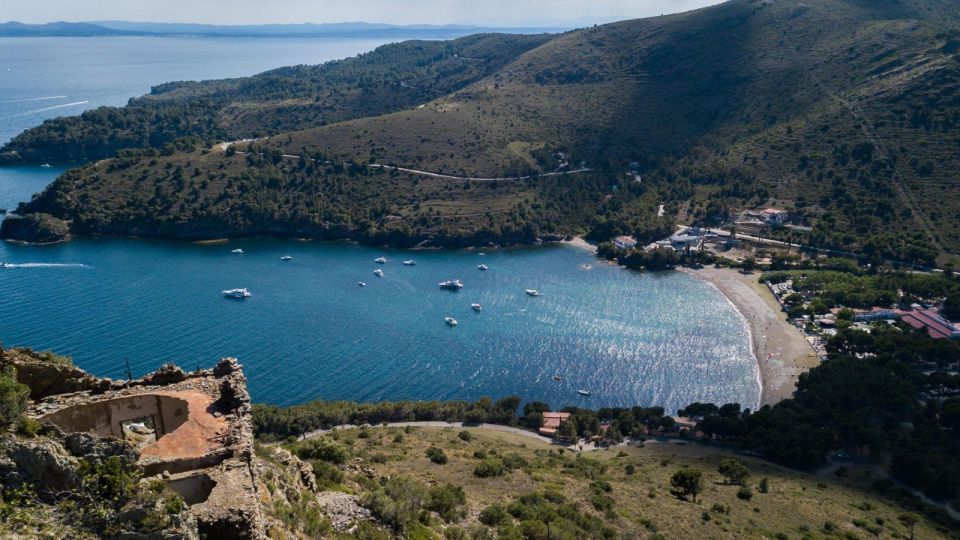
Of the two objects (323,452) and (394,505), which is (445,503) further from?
(323,452)

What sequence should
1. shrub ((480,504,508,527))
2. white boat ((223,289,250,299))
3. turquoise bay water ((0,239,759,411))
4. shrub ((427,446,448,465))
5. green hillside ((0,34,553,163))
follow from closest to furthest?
shrub ((480,504,508,527)) < shrub ((427,446,448,465)) < turquoise bay water ((0,239,759,411)) < white boat ((223,289,250,299)) < green hillside ((0,34,553,163))

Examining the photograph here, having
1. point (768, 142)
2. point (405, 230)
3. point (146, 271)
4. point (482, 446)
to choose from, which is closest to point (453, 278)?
point (405, 230)

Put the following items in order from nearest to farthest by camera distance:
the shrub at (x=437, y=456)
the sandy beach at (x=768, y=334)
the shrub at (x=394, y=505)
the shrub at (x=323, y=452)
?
the shrub at (x=394, y=505) < the shrub at (x=323, y=452) < the shrub at (x=437, y=456) < the sandy beach at (x=768, y=334)

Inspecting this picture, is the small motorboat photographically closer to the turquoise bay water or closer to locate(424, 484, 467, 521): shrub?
the turquoise bay water

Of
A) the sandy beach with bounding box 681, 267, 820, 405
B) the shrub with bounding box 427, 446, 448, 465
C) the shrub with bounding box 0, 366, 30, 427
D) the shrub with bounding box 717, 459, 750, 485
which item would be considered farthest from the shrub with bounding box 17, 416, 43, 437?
the sandy beach with bounding box 681, 267, 820, 405

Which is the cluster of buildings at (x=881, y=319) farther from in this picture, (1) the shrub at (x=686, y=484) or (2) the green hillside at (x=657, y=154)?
(1) the shrub at (x=686, y=484)

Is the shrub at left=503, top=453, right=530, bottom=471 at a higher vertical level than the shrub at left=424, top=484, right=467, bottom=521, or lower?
lower

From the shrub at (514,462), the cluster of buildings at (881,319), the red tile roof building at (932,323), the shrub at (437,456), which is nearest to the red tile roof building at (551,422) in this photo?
the shrub at (514,462)

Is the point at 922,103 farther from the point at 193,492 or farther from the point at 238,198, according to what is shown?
the point at 193,492
